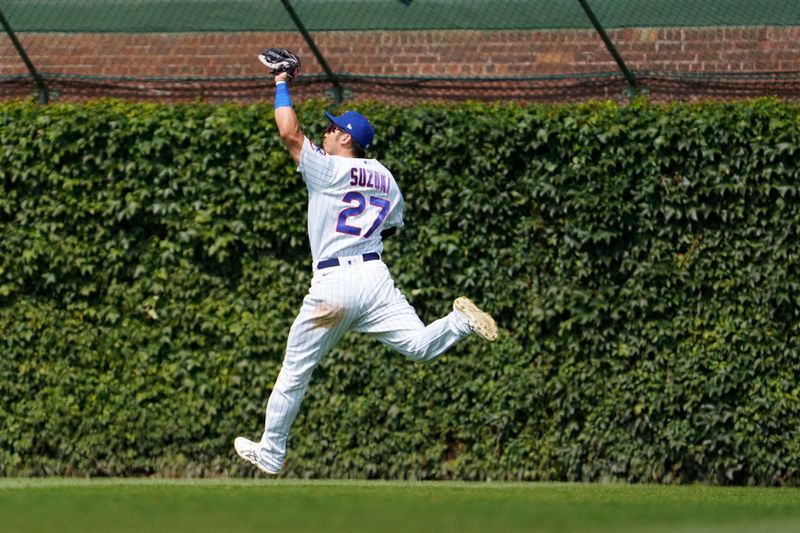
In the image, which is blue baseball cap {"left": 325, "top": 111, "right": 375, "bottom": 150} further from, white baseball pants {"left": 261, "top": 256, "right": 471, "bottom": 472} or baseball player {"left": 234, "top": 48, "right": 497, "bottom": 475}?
white baseball pants {"left": 261, "top": 256, "right": 471, "bottom": 472}

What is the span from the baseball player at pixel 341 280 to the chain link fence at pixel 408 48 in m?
4.62

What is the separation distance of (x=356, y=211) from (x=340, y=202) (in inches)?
4.8

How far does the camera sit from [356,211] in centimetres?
816

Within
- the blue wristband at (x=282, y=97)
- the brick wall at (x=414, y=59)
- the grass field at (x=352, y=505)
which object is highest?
the brick wall at (x=414, y=59)

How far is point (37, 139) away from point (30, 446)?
111 inches

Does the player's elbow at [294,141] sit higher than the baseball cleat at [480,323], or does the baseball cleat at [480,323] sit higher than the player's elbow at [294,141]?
the player's elbow at [294,141]

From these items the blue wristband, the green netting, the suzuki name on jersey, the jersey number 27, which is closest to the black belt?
the jersey number 27

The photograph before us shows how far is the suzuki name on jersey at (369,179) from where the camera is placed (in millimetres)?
8133

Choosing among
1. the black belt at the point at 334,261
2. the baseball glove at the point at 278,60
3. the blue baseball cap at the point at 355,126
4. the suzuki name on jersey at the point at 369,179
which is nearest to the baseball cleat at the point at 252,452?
the black belt at the point at 334,261

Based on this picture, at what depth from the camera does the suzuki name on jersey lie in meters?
8.13

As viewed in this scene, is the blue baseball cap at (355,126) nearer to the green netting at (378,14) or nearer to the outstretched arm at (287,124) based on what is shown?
the outstretched arm at (287,124)

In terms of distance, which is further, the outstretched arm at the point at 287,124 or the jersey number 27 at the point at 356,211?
the jersey number 27 at the point at 356,211

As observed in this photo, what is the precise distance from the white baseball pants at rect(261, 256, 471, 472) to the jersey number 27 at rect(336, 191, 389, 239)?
7.2 inches

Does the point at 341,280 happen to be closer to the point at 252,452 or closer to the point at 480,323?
the point at 480,323
